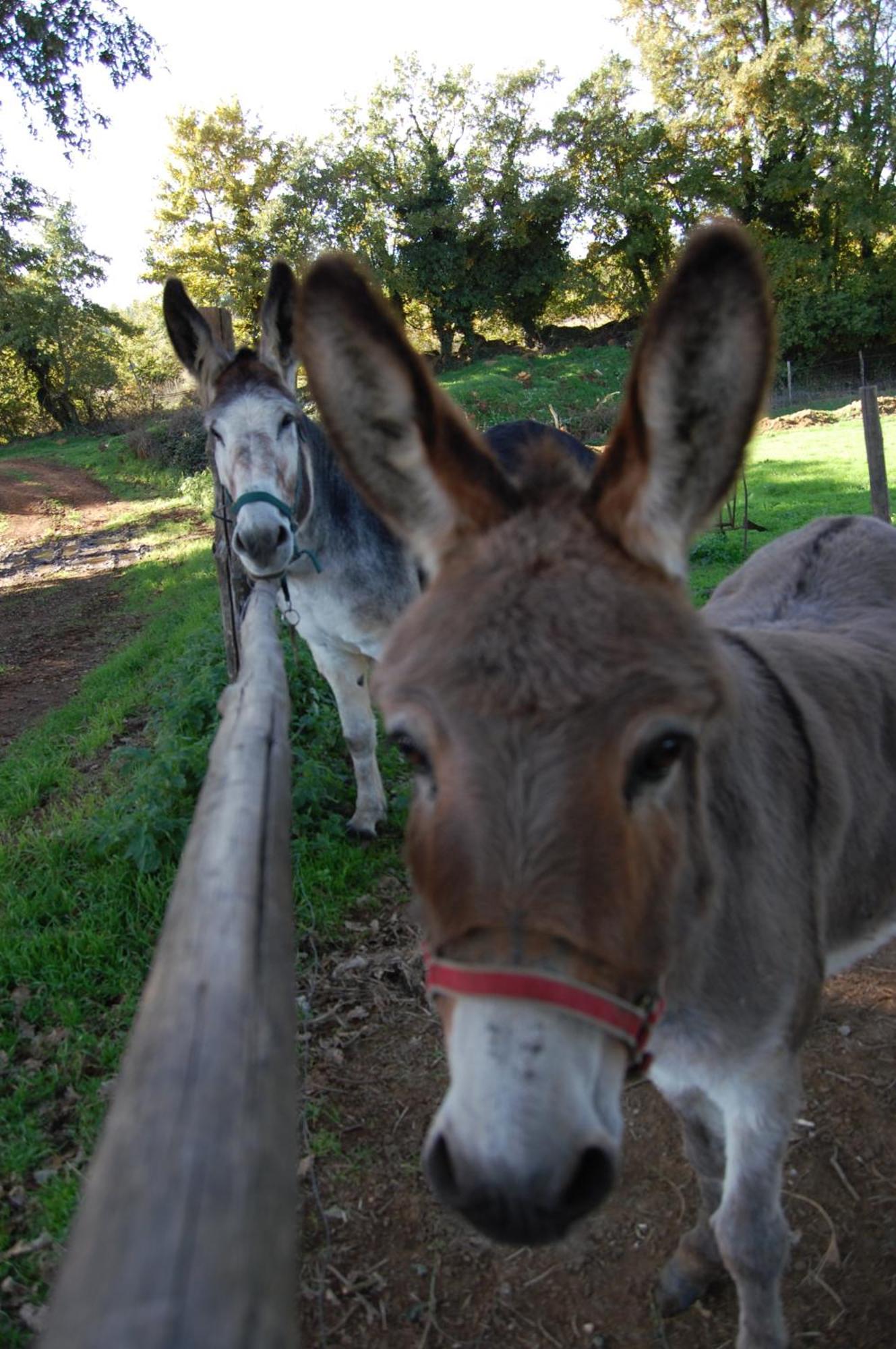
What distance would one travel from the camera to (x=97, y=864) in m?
4.52

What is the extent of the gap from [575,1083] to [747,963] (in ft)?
2.69

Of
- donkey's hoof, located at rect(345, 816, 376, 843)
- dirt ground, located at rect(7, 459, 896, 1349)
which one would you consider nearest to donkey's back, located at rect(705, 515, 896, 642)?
dirt ground, located at rect(7, 459, 896, 1349)

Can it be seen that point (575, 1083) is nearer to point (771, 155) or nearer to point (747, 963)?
point (747, 963)

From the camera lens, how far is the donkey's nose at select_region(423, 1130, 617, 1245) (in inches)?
43.5

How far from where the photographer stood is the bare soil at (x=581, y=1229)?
2.37m

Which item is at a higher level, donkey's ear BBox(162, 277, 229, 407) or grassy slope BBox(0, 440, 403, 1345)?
donkey's ear BBox(162, 277, 229, 407)

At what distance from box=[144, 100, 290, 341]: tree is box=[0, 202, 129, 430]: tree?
437 cm

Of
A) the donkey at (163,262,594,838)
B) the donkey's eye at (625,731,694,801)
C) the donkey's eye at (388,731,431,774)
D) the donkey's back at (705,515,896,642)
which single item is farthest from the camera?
the donkey at (163,262,594,838)

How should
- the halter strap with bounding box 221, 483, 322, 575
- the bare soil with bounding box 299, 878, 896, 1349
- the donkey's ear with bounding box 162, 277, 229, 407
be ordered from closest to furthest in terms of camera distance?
the bare soil with bounding box 299, 878, 896, 1349
the halter strap with bounding box 221, 483, 322, 575
the donkey's ear with bounding box 162, 277, 229, 407

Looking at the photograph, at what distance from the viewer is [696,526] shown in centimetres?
168

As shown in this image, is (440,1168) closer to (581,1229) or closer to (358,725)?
(581,1229)

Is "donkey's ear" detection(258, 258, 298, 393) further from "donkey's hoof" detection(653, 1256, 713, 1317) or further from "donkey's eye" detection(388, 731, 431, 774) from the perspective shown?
"donkey's hoof" detection(653, 1256, 713, 1317)

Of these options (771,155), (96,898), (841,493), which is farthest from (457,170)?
(96,898)

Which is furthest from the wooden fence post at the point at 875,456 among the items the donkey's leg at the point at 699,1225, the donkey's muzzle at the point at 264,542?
the donkey's leg at the point at 699,1225
